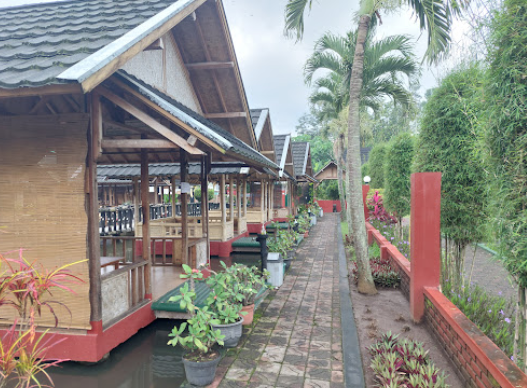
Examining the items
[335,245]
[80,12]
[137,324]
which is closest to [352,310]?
[137,324]

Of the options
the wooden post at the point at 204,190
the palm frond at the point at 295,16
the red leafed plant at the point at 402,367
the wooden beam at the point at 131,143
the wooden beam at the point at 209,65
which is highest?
the palm frond at the point at 295,16

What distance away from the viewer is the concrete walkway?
382 centimetres

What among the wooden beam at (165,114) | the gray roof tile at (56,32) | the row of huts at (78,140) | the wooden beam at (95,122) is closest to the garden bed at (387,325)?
the row of huts at (78,140)

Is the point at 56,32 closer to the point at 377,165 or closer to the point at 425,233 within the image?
the point at 425,233

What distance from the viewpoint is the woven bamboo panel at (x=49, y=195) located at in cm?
415

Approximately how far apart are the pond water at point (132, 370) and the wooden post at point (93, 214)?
1.80 feet

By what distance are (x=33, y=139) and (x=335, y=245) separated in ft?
36.4

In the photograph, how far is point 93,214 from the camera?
421cm

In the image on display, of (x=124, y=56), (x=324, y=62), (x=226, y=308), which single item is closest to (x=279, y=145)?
(x=324, y=62)

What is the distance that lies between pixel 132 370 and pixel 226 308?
133cm

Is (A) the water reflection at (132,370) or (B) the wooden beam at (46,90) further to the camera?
(A) the water reflection at (132,370)

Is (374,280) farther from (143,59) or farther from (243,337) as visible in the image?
(143,59)

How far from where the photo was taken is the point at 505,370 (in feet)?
9.18

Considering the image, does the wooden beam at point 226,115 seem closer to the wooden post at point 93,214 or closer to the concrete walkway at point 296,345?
the concrete walkway at point 296,345
